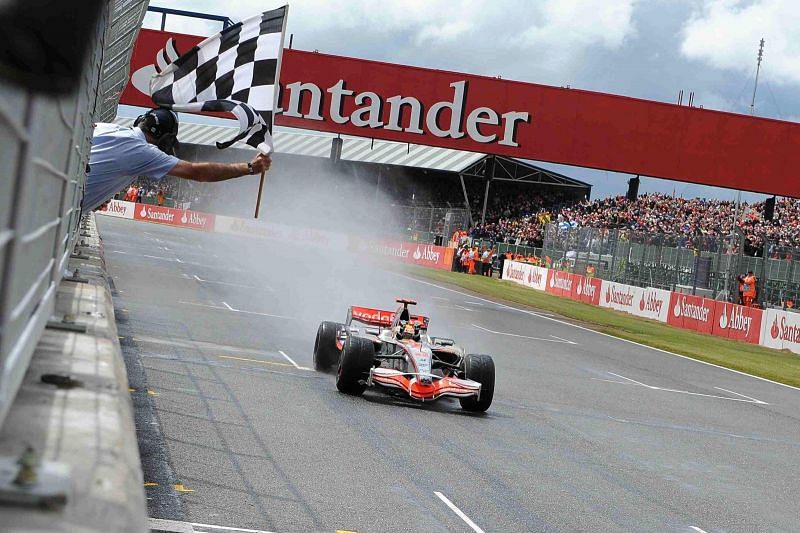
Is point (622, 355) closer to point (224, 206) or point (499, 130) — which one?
point (499, 130)

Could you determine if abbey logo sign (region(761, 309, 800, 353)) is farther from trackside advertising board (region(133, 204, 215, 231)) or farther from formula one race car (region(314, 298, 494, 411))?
trackside advertising board (region(133, 204, 215, 231))

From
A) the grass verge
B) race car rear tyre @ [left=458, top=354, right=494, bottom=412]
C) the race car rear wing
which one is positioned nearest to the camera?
race car rear tyre @ [left=458, top=354, right=494, bottom=412]

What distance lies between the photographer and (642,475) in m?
9.46

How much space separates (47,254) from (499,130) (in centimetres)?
4431

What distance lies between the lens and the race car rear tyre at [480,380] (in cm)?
1184

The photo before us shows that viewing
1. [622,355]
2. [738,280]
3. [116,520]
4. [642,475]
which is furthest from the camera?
[738,280]

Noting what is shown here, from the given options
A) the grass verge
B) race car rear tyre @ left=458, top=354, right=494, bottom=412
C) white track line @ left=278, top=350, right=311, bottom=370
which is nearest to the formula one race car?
race car rear tyre @ left=458, top=354, right=494, bottom=412

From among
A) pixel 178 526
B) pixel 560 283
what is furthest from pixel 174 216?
pixel 178 526

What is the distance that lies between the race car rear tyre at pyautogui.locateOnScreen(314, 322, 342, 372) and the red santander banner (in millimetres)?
32260

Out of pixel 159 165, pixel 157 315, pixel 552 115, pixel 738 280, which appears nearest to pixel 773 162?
pixel 552 115

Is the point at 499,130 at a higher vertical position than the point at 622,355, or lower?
higher

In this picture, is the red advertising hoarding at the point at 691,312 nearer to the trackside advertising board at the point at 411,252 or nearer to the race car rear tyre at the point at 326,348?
the trackside advertising board at the point at 411,252

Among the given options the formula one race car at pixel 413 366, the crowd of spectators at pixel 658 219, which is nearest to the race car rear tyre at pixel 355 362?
the formula one race car at pixel 413 366

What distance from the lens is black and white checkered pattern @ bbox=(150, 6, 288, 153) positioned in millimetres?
8250
